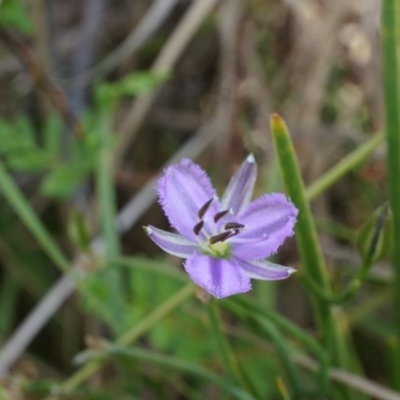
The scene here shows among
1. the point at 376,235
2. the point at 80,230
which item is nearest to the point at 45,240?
the point at 80,230

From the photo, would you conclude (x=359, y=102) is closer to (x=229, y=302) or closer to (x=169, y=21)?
(x=169, y=21)

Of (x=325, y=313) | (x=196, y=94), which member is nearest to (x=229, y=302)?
(x=325, y=313)

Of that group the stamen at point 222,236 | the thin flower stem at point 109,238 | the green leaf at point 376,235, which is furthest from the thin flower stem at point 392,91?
the thin flower stem at point 109,238

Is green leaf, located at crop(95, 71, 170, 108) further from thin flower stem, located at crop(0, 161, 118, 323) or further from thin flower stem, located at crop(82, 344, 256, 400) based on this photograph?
thin flower stem, located at crop(82, 344, 256, 400)

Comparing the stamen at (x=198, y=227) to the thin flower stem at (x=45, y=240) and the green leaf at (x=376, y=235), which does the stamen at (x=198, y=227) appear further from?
the thin flower stem at (x=45, y=240)

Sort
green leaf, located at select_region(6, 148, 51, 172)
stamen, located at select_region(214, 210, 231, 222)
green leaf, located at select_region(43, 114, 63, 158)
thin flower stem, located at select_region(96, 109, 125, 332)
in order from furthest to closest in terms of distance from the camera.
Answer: green leaf, located at select_region(43, 114, 63, 158) → green leaf, located at select_region(6, 148, 51, 172) → thin flower stem, located at select_region(96, 109, 125, 332) → stamen, located at select_region(214, 210, 231, 222)

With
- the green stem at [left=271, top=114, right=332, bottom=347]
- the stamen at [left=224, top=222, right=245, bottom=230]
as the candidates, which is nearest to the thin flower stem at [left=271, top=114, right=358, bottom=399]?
the green stem at [left=271, top=114, right=332, bottom=347]
